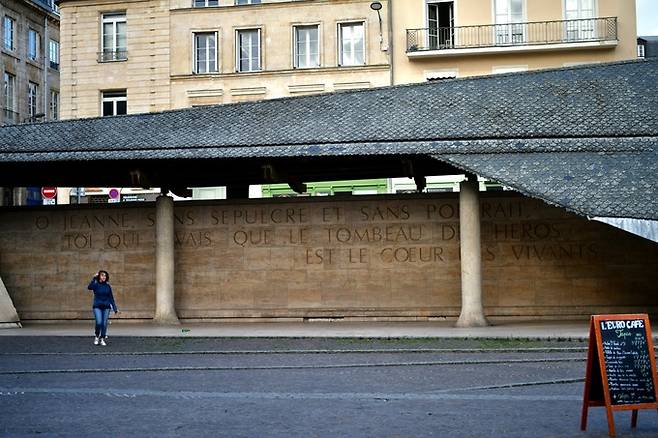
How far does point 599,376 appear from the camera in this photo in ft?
32.7

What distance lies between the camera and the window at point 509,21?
43.2 m

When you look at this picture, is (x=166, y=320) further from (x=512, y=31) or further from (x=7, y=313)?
(x=512, y=31)

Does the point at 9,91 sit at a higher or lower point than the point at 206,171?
higher

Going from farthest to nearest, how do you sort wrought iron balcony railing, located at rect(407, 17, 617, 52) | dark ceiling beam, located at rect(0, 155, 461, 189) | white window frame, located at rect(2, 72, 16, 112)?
1. white window frame, located at rect(2, 72, 16, 112)
2. wrought iron balcony railing, located at rect(407, 17, 617, 52)
3. dark ceiling beam, located at rect(0, 155, 461, 189)

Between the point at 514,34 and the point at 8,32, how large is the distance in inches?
1152

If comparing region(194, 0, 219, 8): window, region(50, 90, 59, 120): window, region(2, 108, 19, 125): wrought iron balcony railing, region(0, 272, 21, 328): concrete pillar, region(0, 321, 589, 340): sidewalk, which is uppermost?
region(194, 0, 219, 8): window

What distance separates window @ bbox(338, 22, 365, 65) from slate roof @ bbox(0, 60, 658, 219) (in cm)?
1846

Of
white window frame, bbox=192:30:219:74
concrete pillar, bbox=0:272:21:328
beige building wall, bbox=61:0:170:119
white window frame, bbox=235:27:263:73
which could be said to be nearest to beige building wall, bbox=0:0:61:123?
beige building wall, bbox=61:0:170:119

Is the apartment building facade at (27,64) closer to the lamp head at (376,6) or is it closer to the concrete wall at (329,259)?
the lamp head at (376,6)

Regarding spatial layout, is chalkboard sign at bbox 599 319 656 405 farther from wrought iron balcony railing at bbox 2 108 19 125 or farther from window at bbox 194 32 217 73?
wrought iron balcony railing at bbox 2 108 19 125

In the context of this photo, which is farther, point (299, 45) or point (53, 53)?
point (53, 53)

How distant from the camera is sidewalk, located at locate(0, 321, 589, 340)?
21.0 metres

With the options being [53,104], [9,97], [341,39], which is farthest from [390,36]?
[53,104]

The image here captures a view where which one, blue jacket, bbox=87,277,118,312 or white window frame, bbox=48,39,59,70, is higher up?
white window frame, bbox=48,39,59,70
